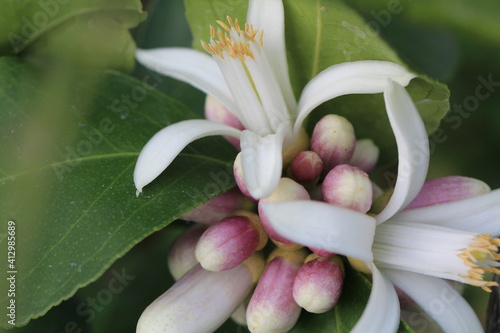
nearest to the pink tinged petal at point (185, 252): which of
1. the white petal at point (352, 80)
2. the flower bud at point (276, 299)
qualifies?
the flower bud at point (276, 299)

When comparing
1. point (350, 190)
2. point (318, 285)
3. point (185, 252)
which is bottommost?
point (185, 252)

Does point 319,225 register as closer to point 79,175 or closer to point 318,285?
point 318,285

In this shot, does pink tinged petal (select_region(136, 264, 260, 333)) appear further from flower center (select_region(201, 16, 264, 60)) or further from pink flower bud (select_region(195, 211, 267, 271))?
flower center (select_region(201, 16, 264, 60))

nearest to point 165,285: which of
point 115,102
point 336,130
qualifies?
point 115,102

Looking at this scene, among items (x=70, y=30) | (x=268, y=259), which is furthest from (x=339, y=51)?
(x=70, y=30)

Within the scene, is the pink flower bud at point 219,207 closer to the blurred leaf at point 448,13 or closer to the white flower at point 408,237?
the white flower at point 408,237

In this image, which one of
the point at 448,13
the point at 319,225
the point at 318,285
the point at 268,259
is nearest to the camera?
the point at 319,225
